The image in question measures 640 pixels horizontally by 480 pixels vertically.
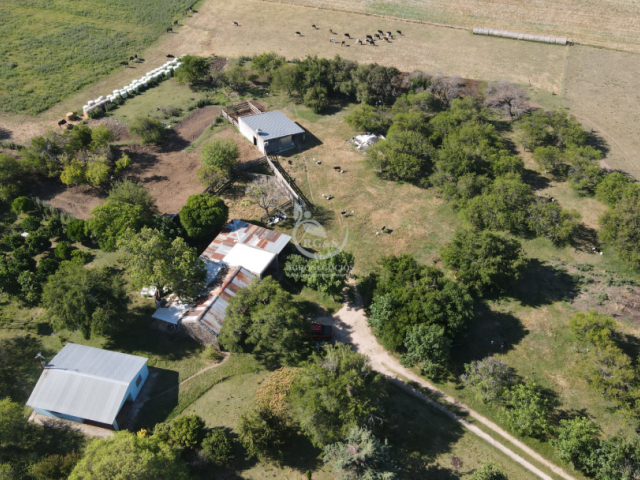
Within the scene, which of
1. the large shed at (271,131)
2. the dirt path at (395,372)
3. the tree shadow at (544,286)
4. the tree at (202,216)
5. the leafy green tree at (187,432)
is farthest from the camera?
the large shed at (271,131)

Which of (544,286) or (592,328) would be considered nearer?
(592,328)

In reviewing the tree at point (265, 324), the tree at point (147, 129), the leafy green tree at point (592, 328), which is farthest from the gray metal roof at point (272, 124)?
the leafy green tree at point (592, 328)

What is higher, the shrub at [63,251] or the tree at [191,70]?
the tree at [191,70]

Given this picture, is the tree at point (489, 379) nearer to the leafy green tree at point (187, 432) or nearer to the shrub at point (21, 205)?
the leafy green tree at point (187, 432)

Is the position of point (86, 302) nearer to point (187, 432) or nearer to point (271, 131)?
point (187, 432)

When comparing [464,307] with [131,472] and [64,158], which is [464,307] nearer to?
[131,472]

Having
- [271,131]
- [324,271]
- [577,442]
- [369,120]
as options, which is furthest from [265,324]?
[369,120]

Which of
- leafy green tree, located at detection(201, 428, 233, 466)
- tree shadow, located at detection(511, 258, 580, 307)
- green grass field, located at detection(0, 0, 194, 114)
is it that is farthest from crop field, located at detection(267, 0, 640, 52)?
leafy green tree, located at detection(201, 428, 233, 466)
